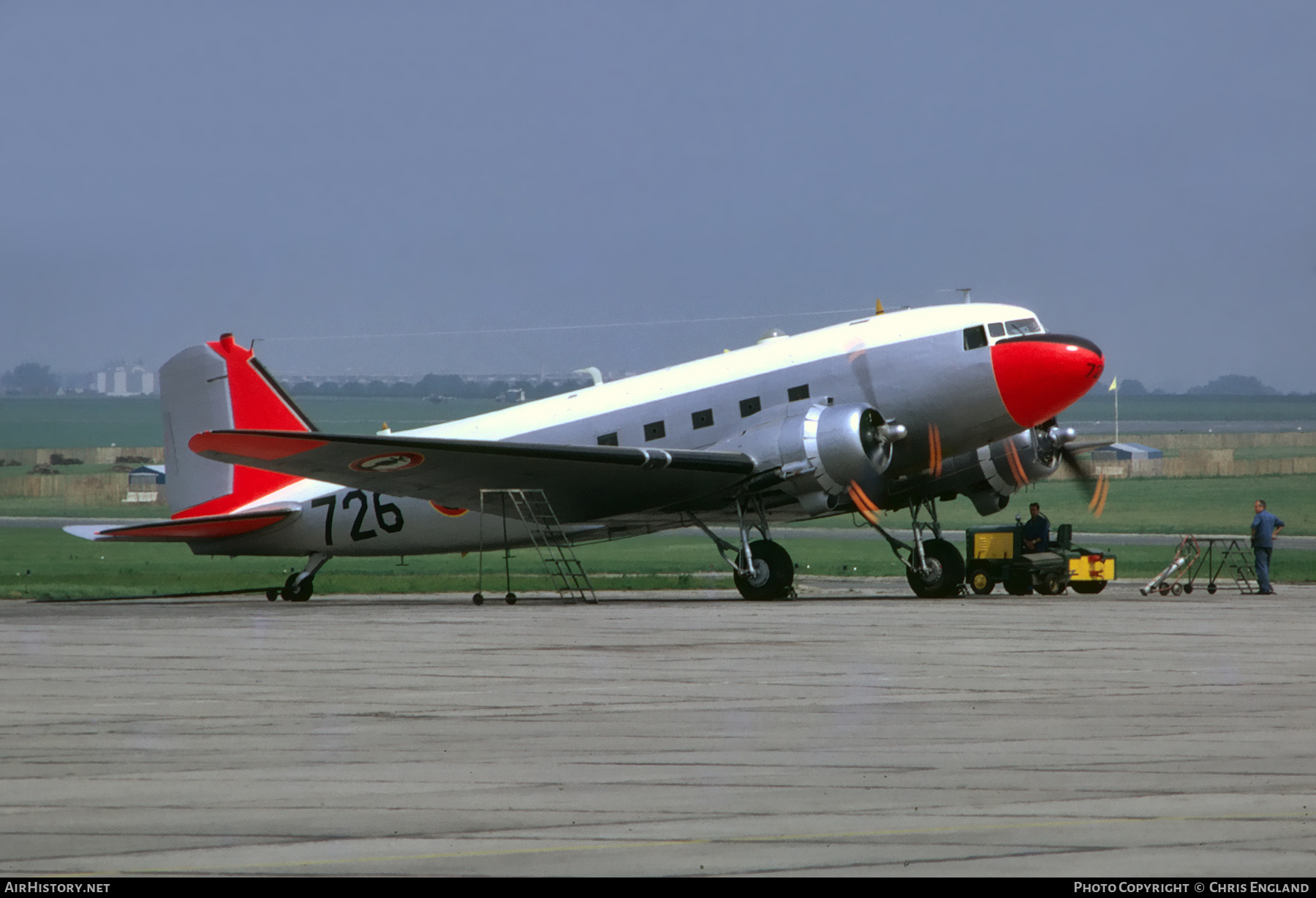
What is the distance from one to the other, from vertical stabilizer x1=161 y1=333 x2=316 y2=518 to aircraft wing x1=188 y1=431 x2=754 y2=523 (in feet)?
14.7

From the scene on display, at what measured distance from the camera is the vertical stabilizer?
31.2m

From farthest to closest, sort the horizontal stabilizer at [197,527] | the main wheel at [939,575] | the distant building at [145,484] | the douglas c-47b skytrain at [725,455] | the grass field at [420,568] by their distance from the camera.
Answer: the distant building at [145,484]
the grass field at [420,568]
the main wheel at [939,575]
the horizontal stabilizer at [197,527]
the douglas c-47b skytrain at [725,455]

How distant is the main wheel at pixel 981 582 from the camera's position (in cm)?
3142

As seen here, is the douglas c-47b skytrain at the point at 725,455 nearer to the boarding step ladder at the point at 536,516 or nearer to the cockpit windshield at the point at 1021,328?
the cockpit windshield at the point at 1021,328

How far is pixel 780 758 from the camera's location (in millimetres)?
10055

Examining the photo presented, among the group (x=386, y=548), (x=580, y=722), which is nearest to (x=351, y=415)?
(x=386, y=548)

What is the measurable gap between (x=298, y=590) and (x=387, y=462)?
249 inches

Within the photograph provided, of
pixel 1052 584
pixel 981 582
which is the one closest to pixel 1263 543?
pixel 1052 584

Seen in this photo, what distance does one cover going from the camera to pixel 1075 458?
31.4 metres

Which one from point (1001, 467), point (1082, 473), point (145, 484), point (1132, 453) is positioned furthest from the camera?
point (1132, 453)

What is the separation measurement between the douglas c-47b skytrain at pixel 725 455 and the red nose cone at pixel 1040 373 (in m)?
0.03

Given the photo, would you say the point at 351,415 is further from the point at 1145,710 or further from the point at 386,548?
the point at 1145,710

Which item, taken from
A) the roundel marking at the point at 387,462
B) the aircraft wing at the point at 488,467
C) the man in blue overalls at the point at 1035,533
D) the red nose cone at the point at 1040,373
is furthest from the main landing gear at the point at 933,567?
the roundel marking at the point at 387,462

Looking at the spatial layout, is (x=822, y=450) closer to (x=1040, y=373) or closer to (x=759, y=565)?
(x=759, y=565)
